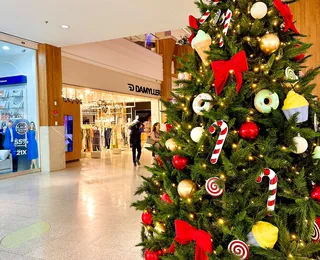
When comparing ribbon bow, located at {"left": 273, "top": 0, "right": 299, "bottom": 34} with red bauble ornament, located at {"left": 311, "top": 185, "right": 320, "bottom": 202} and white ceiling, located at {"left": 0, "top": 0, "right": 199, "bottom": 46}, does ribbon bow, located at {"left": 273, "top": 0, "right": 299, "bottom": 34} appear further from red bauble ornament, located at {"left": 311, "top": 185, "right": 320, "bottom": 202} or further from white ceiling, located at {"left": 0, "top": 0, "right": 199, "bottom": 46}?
white ceiling, located at {"left": 0, "top": 0, "right": 199, "bottom": 46}

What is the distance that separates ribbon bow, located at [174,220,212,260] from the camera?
52.7 inches

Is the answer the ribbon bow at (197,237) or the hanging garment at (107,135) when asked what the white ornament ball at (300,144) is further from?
the hanging garment at (107,135)

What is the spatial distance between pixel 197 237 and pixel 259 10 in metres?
1.17

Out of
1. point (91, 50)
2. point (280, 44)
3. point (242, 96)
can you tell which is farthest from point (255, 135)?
point (91, 50)

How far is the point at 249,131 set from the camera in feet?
4.30

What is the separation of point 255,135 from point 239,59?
37 centimetres

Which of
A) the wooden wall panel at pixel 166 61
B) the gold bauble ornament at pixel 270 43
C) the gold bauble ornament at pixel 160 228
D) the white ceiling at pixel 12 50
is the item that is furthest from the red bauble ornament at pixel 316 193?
the wooden wall panel at pixel 166 61

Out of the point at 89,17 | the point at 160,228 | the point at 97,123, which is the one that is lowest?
the point at 160,228

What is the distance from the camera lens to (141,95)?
44.8ft

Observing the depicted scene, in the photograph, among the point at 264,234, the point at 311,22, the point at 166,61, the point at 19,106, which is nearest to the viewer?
the point at 264,234

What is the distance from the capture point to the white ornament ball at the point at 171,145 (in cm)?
155

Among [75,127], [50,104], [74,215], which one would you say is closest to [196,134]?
[74,215]

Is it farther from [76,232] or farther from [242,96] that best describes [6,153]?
[242,96]

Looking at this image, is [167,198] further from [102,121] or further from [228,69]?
[102,121]
